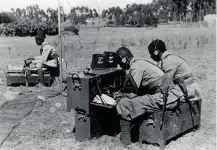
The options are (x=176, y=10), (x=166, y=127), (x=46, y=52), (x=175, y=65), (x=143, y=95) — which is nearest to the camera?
(x=166, y=127)

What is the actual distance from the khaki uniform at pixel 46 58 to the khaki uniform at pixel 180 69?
5.04 metres

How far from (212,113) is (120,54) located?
267 centimetres

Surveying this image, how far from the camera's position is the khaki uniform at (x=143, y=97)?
5.03 metres

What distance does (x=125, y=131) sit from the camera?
5.13 metres

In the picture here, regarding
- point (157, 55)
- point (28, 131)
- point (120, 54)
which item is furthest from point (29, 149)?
point (157, 55)

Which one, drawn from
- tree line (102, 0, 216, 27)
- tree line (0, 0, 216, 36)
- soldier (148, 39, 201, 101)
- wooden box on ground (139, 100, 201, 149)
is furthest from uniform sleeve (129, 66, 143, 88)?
tree line (102, 0, 216, 27)

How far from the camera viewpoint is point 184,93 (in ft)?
17.3

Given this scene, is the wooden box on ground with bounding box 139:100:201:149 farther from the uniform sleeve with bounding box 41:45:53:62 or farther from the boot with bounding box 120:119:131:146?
the uniform sleeve with bounding box 41:45:53:62

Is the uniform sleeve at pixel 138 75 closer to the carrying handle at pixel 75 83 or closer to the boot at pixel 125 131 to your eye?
the boot at pixel 125 131

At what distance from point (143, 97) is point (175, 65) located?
83 cm

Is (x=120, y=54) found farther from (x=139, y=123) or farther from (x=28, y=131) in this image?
(x=28, y=131)

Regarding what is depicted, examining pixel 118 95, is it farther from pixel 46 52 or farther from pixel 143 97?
pixel 46 52

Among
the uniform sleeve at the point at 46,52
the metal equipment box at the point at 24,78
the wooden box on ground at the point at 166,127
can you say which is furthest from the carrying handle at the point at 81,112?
the uniform sleeve at the point at 46,52

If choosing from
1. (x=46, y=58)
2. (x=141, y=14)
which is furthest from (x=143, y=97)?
(x=141, y=14)
